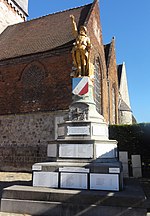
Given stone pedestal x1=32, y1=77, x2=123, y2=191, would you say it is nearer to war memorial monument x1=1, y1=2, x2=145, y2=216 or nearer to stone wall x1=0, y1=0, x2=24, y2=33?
war memorial monument x1=1, y1=2, x2=145, y2=216

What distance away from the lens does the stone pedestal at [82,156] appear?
4.95 meters

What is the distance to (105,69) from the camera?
60.9 ft

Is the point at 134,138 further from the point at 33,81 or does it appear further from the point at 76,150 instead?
the point at 76,150

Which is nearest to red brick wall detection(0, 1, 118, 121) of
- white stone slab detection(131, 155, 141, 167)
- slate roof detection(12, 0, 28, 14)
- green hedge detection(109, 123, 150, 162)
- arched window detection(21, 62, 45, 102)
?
arched window detection(21, 62, 45, 102)

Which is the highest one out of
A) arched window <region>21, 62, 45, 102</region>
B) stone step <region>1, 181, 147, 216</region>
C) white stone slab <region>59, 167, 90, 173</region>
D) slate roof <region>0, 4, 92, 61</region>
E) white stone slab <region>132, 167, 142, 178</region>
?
slate roof <region>0, 4, 92, 61</region>

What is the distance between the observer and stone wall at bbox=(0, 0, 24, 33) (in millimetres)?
19625

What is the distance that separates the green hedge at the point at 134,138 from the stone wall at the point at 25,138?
3810 mm

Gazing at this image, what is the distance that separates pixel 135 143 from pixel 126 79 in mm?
18027

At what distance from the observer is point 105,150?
227 inches

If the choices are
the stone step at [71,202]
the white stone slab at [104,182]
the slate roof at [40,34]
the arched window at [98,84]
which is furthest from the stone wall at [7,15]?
A: the white stone slab at [104,182]

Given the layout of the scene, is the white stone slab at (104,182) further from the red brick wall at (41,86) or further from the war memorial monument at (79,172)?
the red brick wall at (41,86)

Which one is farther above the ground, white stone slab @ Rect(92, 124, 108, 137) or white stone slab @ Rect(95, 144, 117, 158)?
white stone slab @ Rect(92, 124, 108, 137)

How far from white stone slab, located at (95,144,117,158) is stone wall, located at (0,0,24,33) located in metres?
17.5

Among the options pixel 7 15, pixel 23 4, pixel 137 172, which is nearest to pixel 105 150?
pixel 137 172
